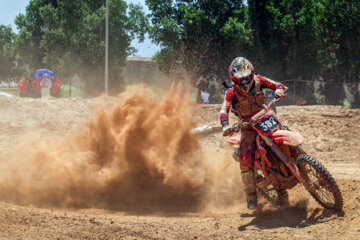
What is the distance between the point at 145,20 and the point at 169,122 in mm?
28931

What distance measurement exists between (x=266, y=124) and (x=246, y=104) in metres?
0.60

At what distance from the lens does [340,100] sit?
88.7 ft

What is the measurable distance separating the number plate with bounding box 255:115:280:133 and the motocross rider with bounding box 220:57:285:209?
11.7 inches

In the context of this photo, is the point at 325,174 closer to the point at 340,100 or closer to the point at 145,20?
the point at 340,100

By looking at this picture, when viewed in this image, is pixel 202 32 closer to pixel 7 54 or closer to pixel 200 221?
pixel 7 54

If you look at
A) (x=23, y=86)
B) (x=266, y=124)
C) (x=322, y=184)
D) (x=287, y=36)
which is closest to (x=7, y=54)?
(x=23, y=86)

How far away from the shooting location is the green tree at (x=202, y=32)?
1187 inches

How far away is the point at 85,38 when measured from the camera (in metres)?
37.0

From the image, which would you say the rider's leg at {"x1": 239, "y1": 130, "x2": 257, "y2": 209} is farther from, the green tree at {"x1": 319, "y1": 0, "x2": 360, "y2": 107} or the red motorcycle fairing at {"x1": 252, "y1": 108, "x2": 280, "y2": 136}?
the green tree at {"x1": 319, "y1": 0, "x2": 360, "y2": 107}

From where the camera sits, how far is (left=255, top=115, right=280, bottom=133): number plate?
615 centimetres

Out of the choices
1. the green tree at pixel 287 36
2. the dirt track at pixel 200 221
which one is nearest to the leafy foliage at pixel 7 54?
the green tree at pixel 287 36

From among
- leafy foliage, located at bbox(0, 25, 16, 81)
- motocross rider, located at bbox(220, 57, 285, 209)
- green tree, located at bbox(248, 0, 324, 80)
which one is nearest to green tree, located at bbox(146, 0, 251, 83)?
green tree, located at bbox(248, 0, 324, 80)

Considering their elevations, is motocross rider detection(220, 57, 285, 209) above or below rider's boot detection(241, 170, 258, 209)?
above

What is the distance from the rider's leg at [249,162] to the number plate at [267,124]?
1.32 feet
